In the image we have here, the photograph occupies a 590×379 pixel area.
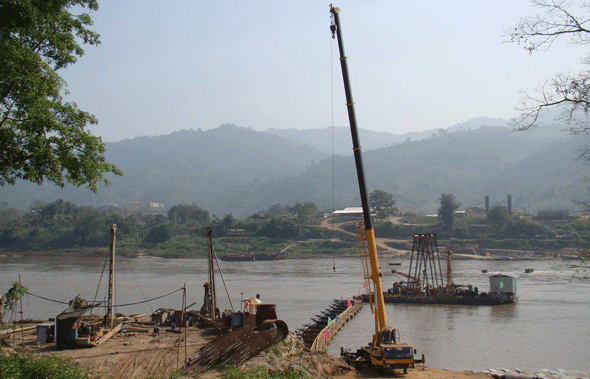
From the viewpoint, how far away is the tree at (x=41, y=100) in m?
10.6

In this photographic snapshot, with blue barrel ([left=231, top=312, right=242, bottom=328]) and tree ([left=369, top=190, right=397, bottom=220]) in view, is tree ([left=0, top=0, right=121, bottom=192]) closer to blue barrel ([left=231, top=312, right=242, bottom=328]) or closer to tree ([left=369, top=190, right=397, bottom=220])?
blue barrel ([left=231, top=312, right=242, bottom=328])

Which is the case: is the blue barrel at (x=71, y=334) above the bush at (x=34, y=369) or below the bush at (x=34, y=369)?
below

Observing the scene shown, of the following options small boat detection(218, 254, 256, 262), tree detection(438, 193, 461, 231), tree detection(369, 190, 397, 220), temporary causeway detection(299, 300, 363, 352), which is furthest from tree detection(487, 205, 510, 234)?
temporary causeway detection(299, 300, 363, 352)

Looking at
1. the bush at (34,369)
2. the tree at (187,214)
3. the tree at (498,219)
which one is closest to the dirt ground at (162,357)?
the bush at (34,369)

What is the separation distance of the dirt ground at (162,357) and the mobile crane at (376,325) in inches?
23.0

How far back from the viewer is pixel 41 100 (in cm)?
1142

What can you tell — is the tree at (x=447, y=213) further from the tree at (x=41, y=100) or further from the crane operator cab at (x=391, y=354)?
the tree at (x=41, y=100)

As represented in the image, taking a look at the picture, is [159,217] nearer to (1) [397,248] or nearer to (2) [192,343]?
(1) [397,248]

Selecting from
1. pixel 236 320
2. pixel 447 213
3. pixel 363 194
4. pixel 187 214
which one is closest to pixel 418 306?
pixel 363 194

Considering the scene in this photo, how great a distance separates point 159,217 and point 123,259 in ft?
117

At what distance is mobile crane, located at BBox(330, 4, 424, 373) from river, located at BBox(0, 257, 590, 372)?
5206 millimetres

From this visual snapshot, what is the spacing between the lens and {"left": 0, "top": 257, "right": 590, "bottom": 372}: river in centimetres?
2494

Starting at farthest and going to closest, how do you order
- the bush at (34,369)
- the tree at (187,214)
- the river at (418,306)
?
the tree at (187,214), the river at (418,306), the bush at (34,369)

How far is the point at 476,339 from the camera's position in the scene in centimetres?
2795
